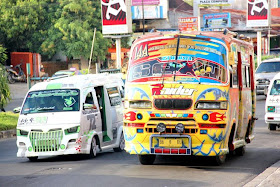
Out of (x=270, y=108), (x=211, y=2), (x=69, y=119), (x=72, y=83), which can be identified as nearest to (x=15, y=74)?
(x=211, y=2)

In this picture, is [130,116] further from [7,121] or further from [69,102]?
[7,121]

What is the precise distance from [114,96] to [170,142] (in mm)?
5315

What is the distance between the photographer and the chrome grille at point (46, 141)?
14258mm

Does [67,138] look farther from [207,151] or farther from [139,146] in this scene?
[207,151]

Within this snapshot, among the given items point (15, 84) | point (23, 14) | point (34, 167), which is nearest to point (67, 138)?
point (34, 167)

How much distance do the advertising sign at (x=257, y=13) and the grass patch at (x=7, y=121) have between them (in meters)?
29.2

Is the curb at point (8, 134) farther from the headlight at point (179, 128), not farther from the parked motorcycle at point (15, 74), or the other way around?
the parked motorcycle at point (15, 74)

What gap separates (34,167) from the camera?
13.4m

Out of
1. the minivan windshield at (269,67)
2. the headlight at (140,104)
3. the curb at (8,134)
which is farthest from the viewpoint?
the minivan windshield at (269,67)

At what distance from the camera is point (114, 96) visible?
666 inches

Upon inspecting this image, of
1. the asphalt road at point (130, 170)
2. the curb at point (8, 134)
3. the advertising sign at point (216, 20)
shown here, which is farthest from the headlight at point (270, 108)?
the advertising sign at point (216, 20)

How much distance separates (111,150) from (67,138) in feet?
10.4

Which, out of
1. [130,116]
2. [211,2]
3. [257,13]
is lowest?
[130,116]

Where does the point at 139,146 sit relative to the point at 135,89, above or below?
below
